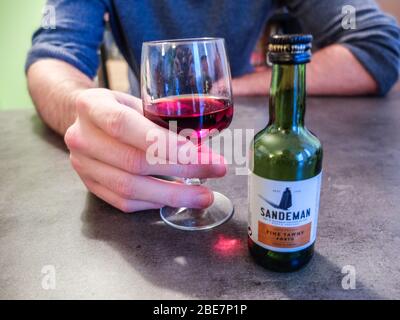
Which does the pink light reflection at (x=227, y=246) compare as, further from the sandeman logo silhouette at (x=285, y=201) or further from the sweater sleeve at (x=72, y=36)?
the sweater sleeve at (x=72, y=36)

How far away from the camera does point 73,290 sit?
14.1 inches

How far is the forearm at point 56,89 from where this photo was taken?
0.77 m

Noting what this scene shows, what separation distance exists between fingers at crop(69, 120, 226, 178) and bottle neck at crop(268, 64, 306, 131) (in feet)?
0.43

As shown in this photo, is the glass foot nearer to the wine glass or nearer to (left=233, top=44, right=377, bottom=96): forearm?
the wine glass

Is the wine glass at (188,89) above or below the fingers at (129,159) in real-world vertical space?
above

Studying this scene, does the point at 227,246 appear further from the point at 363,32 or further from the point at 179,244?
the point at 363,32

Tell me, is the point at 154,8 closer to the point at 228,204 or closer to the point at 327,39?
the point at 327,39

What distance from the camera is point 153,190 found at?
47 cm

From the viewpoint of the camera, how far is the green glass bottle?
35 centimetres

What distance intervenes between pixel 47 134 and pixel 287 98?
640 millimetres

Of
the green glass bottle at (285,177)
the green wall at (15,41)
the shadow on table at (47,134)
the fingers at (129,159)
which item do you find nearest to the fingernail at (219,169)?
the fingers at (129,159)

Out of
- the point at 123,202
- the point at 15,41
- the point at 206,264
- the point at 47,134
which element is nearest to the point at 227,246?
the point at 206,264

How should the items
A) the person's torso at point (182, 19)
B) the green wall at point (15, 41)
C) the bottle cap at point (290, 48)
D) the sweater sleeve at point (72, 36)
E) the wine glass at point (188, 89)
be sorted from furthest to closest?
the green wall at point (15, 41) → the person's torso at point (182, 19) → the sweater sleeve at point (72, 36) → the wine glass at point (188, 89) → the bottle cap at point (290, 48)

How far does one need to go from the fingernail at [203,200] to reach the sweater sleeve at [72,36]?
0.69 metres
